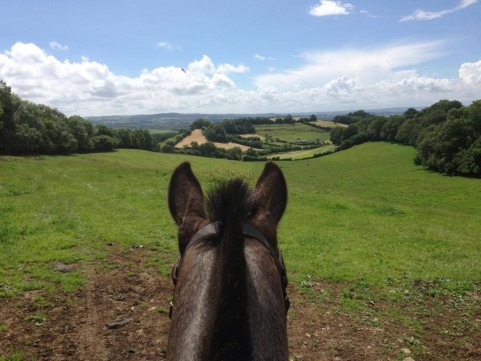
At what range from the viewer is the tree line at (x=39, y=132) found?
142 feet

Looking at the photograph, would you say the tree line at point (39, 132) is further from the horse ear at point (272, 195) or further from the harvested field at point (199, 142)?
the horse ear at point (272, 195)

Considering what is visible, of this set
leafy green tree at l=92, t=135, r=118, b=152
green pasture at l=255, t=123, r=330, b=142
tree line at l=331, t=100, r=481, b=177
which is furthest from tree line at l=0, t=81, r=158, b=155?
green pasture at l=255, t=123, r=330, b=142

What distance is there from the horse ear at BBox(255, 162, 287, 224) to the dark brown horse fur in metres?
0.07

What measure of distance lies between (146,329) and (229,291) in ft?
19.1

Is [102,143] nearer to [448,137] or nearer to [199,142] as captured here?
[199,142]

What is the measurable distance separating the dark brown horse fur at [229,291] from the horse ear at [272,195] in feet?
0.23

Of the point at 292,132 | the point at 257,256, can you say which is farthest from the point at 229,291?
the point at 292,132

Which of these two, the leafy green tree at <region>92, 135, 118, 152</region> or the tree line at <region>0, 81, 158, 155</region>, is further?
the leafy green tree at <region>92, 135, 118, 152</region>

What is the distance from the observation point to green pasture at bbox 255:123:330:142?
120 meters

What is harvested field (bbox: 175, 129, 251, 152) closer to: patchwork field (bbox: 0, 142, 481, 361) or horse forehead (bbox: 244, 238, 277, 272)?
patchwork field (bbox: 0, 142, 481, 361)

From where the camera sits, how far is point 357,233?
14.3m

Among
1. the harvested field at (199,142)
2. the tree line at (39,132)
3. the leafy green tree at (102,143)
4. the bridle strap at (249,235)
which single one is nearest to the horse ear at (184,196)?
the bridle strap at (249,235)

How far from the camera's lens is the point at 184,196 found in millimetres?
2598

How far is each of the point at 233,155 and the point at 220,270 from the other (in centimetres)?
8133
